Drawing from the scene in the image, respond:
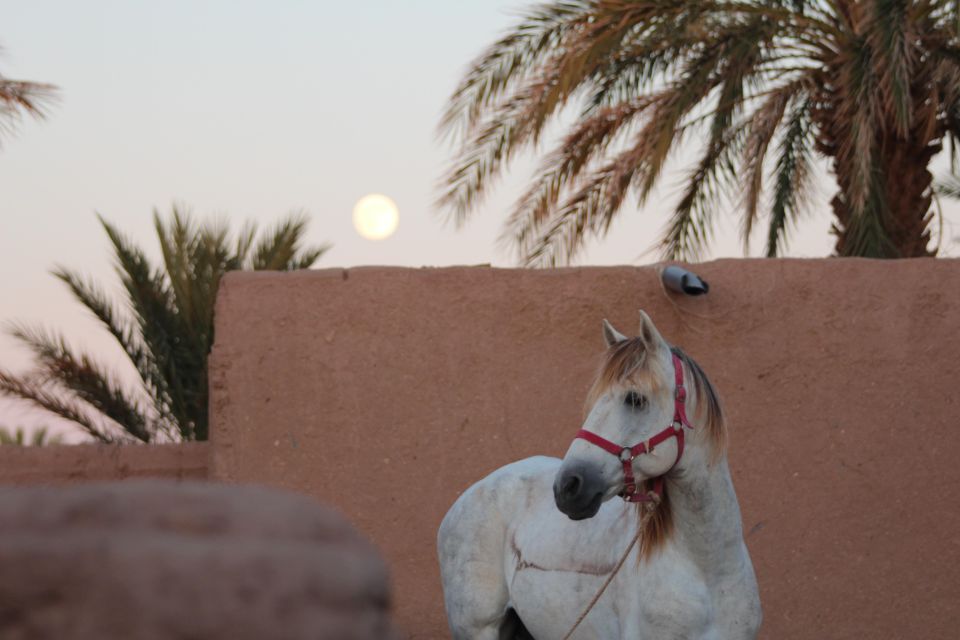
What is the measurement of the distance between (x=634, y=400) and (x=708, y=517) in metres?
0.44

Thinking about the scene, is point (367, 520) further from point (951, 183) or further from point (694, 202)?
point (951, 183)

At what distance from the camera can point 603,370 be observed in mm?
3824

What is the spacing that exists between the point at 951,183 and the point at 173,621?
49.9 feet

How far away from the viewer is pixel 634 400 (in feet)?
12.2

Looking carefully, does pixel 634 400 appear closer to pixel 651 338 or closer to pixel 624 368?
pixel 624 368

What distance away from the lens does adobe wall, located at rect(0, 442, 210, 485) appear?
22.2 ft

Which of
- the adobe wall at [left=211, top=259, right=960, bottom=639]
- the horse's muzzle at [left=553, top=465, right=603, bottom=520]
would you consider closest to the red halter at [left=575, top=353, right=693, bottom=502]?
the horse's muzzle at [left=553, top=465, right=603, bottom=520]

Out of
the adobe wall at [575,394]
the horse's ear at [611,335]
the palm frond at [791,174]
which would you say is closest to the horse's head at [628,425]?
the horse's ear at [611,335]

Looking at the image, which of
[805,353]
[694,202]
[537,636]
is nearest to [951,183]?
[694,202]

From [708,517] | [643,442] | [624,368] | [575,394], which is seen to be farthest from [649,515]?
[575,394]

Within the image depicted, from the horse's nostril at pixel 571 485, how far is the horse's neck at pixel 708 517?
377mm

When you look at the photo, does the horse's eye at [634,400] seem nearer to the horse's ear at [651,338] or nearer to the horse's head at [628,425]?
the horse's head at [628,425]

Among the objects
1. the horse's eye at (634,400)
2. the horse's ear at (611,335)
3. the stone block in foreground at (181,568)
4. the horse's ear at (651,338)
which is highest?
the horse's ear at (611,335)

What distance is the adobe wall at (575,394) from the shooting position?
6.42 metres
